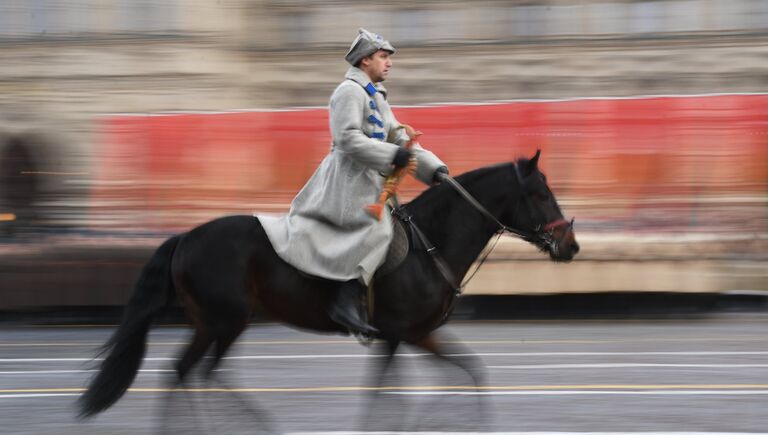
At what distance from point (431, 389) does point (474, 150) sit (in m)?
8.86

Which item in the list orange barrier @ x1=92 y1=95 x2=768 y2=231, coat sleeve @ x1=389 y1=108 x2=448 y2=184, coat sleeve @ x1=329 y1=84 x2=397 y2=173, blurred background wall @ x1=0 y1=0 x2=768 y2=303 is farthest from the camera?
orange barrier @ x1=92 y1=95 x2=768 y2=231

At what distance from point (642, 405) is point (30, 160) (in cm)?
1532

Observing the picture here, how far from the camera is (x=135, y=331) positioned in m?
6.74

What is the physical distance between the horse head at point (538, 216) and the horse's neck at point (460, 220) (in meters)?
0.10

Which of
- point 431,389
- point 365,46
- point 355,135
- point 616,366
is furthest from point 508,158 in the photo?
point 355,135

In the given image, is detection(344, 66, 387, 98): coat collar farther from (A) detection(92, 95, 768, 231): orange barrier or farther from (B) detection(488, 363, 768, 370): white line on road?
(A) detection(92, 95, 768, 231): orange barrier

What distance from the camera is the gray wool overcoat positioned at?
6.52 m

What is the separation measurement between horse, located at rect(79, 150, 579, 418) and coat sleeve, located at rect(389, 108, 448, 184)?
0.10 m

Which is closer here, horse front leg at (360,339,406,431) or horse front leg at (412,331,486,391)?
horse front leg at (412,331,486,391)

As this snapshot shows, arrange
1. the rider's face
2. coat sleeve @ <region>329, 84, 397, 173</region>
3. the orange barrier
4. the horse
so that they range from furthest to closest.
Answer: the orange barrier → the rider's face → the horse → coat sleeve @ <region>329, 84, 397, 173</region>

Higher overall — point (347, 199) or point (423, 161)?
point (423, 161)

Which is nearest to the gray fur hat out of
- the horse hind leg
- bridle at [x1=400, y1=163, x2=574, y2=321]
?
bridle at [x1=400, y1=163, x2=574, y2=321]

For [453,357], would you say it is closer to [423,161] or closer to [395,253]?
[395,253]

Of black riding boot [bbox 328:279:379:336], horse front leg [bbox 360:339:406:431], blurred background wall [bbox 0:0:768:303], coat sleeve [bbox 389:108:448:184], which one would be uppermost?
coat sleeve [bbox 389:108:448:184]
